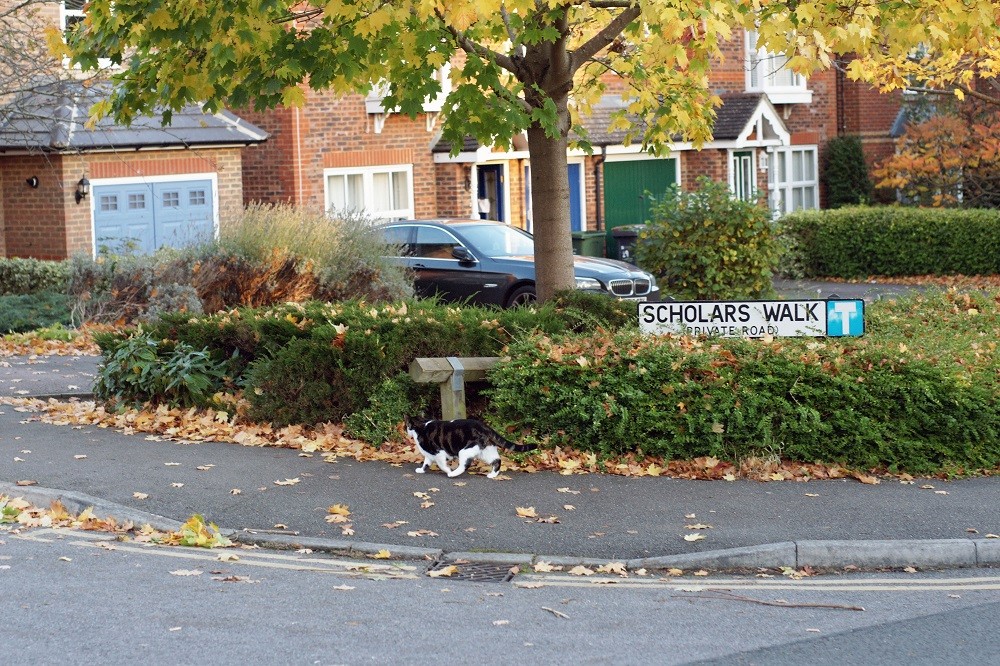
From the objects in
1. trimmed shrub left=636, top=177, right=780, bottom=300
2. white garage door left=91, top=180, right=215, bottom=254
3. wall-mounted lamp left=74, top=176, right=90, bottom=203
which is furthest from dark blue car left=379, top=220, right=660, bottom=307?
wall-mounted lamp left=74, top=176, right=90, bottom=203

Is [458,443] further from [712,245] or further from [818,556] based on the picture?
[712,245]

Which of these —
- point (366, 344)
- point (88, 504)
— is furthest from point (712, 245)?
point (88, 504)

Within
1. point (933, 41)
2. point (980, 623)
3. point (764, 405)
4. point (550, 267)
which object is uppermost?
point (933, 41)

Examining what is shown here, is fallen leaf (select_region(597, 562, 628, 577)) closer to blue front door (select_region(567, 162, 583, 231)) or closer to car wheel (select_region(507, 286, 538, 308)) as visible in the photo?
car wheel (select_region(507, 286, 538, 308))

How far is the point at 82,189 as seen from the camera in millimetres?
20781

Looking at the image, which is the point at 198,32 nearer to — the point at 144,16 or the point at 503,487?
the point at 144,16

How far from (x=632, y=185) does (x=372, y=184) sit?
7.01 m

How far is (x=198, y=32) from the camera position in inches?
394

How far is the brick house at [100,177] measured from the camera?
20.5 metres

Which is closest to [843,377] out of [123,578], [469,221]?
[123,578]

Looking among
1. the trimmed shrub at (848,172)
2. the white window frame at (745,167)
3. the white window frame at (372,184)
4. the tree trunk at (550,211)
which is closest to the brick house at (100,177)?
the white window frame at (372,184)

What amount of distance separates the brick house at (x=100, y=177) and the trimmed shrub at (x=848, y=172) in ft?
52.9

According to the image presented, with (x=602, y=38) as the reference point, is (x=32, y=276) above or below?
below

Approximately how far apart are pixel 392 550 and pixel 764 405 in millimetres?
3046
